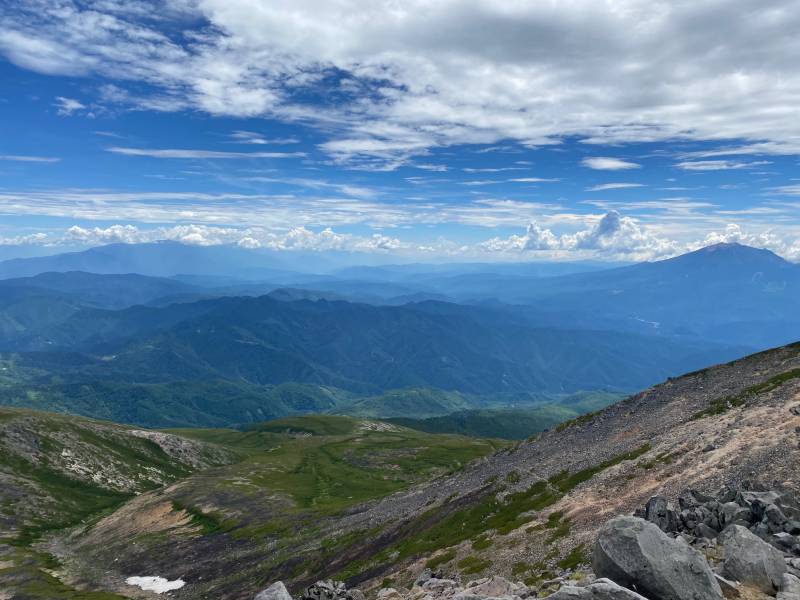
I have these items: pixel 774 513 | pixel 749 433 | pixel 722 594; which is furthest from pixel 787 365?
pixel 722 594

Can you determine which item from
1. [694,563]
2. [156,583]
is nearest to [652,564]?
[694,563]

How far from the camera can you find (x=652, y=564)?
2628 cm

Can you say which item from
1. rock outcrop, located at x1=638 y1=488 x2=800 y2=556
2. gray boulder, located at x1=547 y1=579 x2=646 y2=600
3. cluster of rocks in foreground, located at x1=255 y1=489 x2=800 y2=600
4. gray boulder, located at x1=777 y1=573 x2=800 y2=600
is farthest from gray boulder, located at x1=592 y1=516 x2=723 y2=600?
rock outcrop, located at x1=638 y1=488 x2=800 y2=556

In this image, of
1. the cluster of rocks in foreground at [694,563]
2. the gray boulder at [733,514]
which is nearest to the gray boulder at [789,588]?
the cluster of rocks in foreground at [694,563]

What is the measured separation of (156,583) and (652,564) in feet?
339

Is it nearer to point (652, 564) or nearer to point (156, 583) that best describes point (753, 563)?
point (652, 564)

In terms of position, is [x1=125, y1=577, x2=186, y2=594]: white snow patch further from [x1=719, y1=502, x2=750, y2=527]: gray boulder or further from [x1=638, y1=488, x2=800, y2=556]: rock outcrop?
[x1=719, y1=502, x2=750, y2=527]: gray boulder

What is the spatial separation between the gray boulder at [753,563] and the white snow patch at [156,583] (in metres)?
96.3

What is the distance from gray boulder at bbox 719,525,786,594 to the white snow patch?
9631cm

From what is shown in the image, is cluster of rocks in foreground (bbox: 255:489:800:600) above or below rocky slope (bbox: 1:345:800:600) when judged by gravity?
above

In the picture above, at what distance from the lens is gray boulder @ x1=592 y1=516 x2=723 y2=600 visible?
83.9 feet

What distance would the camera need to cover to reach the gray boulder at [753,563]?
90.1 feet

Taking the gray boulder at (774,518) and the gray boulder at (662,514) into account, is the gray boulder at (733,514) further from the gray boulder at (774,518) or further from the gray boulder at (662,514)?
the gray boulder at (662,514)

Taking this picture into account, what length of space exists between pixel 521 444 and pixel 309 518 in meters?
54.6
